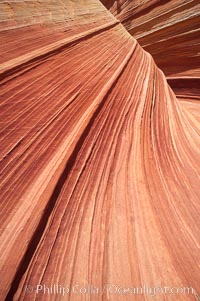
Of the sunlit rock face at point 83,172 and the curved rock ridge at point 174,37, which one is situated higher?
the curved rock ridge at point 174,37

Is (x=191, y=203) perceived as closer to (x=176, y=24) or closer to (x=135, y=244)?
(x=135, y=244)

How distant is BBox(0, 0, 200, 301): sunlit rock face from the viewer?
0.71 meters

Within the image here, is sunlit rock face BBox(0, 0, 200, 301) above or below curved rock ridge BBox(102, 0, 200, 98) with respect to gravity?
below

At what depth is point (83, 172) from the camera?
938mm

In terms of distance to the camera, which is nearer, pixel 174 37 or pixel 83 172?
pixel 83 172

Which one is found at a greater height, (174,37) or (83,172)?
(174,37)

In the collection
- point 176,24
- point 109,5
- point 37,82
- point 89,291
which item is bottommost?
point 89,291

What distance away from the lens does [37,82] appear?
3.59 ft

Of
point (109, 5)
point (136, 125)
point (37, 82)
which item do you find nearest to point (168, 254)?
point (136, 125)

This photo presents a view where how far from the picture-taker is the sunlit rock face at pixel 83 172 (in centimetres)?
71

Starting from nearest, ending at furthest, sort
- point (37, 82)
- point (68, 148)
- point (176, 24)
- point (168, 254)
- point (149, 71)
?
point (168, 254) → point (68, 148) → point (37, 82) → point (149, 71) → point (176, 24)

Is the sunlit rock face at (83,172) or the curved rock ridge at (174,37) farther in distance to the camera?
the curved rock ridge at (174,37)

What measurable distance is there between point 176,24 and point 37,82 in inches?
86.3

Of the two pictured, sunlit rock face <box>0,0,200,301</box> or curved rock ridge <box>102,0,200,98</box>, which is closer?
sunlit rock face <box>0,0,200,301</box>
